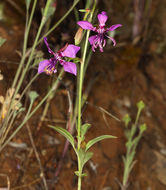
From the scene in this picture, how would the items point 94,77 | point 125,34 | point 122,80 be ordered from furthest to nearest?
1. point 125,34
2. point 122,80
3. point 94,77

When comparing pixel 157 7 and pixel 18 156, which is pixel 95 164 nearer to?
pixel 18 156

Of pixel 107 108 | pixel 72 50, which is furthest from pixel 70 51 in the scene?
pixel 107 108

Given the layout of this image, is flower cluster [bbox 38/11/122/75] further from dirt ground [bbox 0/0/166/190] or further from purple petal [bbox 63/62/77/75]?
dirt ground [bbox 0/0/166/190]

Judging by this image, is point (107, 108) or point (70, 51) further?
point (107, 108)

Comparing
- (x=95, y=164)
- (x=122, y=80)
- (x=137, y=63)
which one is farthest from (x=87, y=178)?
(x=137, y=63)

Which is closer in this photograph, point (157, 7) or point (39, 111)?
point (39, 111)

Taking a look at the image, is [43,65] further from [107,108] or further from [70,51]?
[107,108]

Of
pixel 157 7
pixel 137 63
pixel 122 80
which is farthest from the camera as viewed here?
pixel 157 7

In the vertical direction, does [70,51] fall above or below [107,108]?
above
